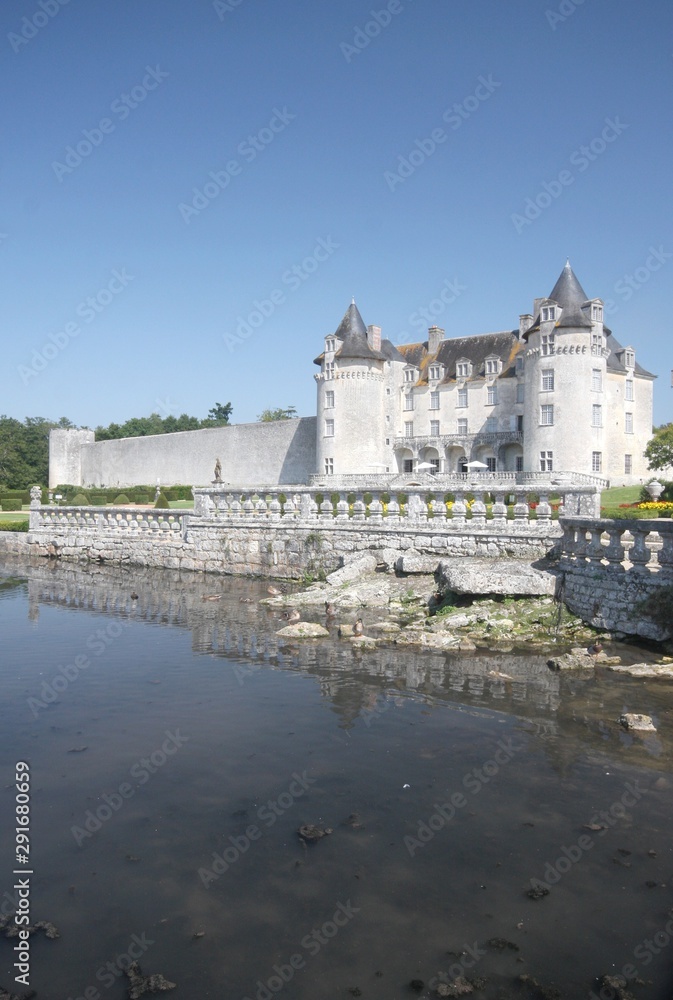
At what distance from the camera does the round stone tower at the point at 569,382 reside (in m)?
43.9

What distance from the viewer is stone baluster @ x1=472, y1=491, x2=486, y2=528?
48.0 feet

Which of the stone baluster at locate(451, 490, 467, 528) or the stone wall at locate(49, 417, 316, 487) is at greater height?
the stone wall at locate(49, 417, 316, 487)

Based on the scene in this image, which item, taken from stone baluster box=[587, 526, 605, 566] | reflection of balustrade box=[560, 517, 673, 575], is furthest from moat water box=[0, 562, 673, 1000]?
stone baluster box=[587, 526, 605, 566]

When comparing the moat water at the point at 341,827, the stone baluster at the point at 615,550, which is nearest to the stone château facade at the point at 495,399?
the stone baluster at the point at 615,550

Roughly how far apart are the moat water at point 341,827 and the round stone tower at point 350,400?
4304cm

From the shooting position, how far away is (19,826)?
5840mm

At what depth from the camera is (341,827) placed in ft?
19.2

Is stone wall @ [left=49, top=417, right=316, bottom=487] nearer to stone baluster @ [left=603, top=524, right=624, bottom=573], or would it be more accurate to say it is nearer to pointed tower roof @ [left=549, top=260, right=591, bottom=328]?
pointed tower roof @ [left=549, top=260, right=591, bottom=328]

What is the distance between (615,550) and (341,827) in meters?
7.09

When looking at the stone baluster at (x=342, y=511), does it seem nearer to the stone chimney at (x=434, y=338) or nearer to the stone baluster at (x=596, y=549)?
the stone baluster at (x=596, y=549)

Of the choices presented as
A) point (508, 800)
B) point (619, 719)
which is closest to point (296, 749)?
point (508, 800)

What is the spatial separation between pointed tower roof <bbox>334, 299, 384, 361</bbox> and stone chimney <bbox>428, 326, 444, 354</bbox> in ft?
17.2

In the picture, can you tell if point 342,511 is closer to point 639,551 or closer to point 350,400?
point 639,551

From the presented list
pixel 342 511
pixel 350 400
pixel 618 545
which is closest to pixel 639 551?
pixel 618 545
